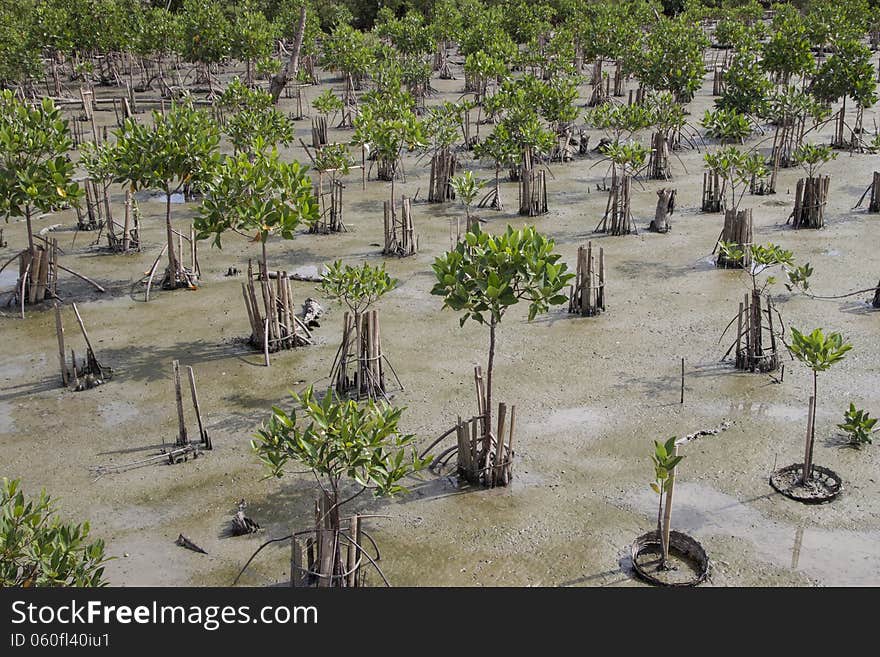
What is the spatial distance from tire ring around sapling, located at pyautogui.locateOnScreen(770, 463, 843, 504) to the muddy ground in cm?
15

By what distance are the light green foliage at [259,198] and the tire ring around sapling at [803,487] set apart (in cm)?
836

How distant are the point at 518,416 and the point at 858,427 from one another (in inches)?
188

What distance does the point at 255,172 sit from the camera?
15633mm

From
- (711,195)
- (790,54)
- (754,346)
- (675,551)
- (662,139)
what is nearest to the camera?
(675,551)

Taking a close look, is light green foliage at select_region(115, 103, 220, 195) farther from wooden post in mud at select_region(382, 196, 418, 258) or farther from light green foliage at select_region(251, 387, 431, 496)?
light green foliage at select_region(251, 387, 431, 496)

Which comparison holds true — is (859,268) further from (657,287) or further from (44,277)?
(44,277)

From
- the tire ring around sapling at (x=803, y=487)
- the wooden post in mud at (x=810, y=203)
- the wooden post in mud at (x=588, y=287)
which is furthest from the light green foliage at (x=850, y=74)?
the tire ring around sapling at (x=803, y=487)

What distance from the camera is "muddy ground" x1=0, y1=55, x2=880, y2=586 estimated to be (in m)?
11.0

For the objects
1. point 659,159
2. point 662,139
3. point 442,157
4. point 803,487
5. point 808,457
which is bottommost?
point 803,487

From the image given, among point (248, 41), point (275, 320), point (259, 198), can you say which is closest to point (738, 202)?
point (275, 320)

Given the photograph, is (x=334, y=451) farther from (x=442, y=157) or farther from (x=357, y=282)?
(x=442, y=157)

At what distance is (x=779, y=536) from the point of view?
1116cm

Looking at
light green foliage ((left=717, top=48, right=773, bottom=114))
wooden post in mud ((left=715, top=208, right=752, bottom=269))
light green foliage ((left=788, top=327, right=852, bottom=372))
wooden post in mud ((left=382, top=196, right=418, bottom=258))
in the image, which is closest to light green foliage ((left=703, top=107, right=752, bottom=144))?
light green foliage ((left=717, top=48, right=773, bottom=114))

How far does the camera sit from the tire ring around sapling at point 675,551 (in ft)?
34.1
